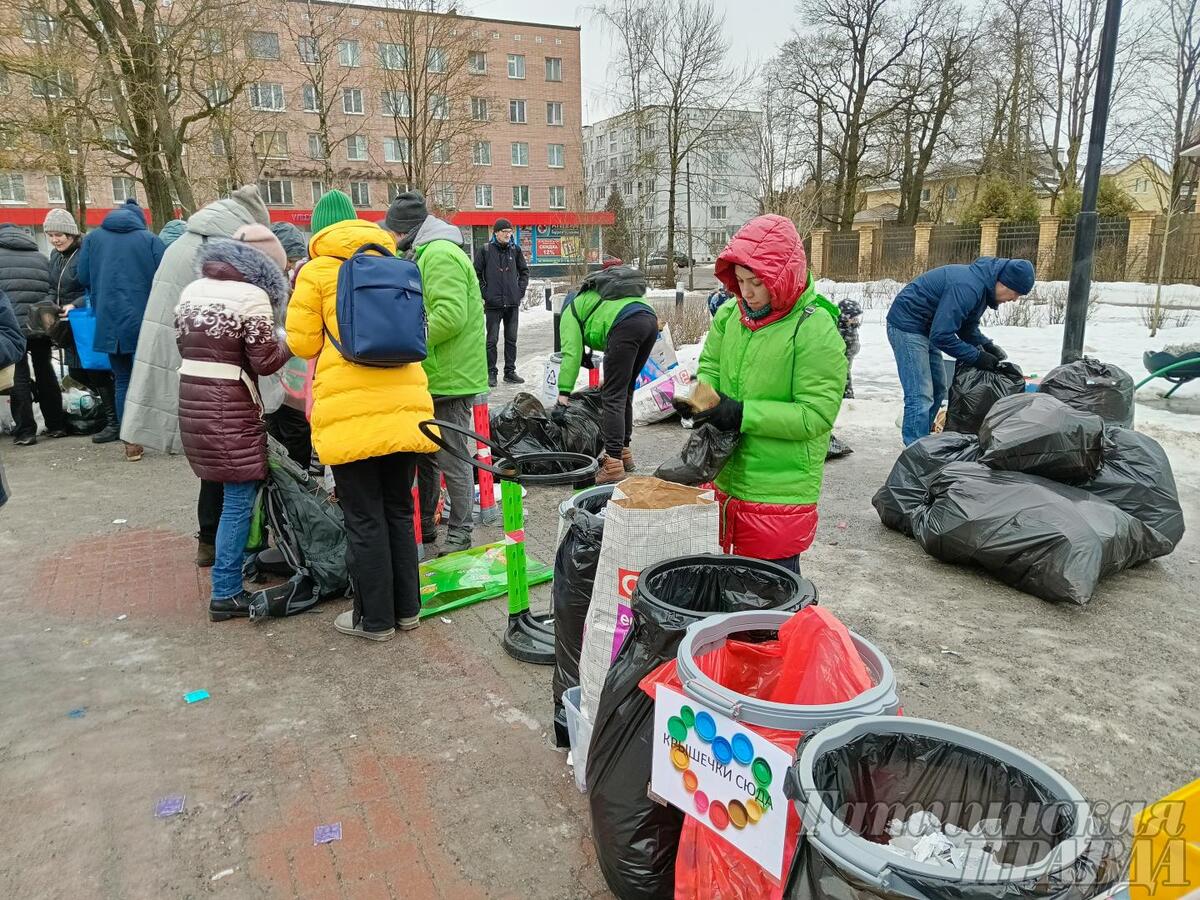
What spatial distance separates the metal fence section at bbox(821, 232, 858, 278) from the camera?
29625 mm

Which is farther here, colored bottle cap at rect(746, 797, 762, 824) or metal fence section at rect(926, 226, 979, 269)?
metal fence section at rect(926, 226, 979, 269)

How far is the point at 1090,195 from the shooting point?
6.39 metres

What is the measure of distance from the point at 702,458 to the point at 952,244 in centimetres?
2704

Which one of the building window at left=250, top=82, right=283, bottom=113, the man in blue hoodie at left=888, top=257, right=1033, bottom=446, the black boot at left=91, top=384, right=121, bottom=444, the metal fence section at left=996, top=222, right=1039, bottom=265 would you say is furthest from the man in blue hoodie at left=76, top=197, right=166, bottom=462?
the building window at left=250, top=82, right=283, bottom=113

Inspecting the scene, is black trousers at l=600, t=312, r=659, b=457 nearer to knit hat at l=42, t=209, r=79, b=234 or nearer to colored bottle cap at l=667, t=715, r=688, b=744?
colored bottle cap at l=667, t=715, r=688, b=744

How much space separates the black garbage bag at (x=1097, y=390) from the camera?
5.10 m

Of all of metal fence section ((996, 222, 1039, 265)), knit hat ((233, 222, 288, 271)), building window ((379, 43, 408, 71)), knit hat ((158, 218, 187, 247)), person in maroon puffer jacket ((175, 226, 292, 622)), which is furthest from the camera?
metal fence section ((996, 222, 1039, 265))

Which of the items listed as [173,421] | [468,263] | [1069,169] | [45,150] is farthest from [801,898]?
[1069,169]

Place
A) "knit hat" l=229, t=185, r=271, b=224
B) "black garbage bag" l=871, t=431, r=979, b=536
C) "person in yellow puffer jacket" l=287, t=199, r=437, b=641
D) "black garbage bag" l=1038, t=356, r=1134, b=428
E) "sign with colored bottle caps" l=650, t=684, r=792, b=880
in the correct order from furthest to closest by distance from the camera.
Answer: "knit hat" l=229, t=185, r=271, b=224
"black garbage bag" l=1038, t=356, r=1134, b=428
"black garbage bag" l=871, t=431, r=979, b=536
"person in yellow puffer jacket" l=287, t=199, r=437, b=641
"sign with colored bottle caps" l=650, t=684, r=792, b=880

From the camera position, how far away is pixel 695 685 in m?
1.66

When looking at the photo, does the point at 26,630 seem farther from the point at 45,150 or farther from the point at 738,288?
the point at 45,150

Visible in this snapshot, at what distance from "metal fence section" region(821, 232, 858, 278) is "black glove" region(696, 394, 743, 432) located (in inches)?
1127

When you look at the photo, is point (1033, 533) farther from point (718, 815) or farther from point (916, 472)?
point (718, 815)

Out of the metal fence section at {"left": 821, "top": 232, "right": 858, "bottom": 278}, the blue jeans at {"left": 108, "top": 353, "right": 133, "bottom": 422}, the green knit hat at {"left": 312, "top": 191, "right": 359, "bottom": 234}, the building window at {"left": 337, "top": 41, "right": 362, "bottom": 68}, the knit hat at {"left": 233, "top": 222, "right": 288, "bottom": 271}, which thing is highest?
the building window at {"left": 337, "top": 41, "right": 362, "bottom": 68}
